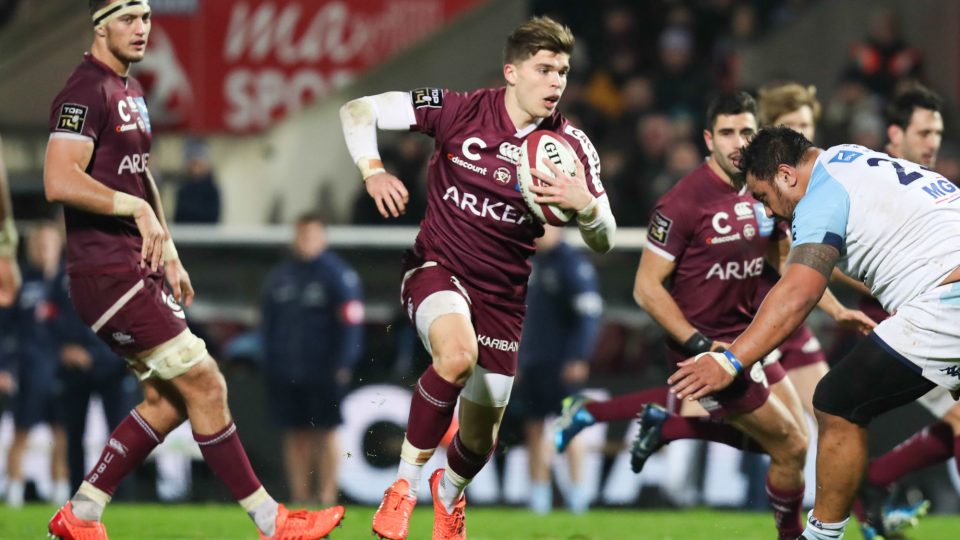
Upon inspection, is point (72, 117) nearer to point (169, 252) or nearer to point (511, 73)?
point (169, 252)

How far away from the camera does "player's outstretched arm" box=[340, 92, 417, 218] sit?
6902mm

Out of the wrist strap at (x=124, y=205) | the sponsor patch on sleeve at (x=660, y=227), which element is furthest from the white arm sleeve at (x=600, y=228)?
the wrist strap at (x=124, y=205)

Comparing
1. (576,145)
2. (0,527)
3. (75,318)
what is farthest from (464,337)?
(75,318)

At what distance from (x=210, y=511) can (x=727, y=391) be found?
5.53 meters

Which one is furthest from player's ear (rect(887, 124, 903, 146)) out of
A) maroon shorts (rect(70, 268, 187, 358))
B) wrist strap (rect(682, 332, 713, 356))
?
maroon shorts (rect(70, 268, 187, 358))

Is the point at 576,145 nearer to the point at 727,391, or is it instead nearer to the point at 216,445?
the point at 727,391

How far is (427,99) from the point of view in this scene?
737 centimetres

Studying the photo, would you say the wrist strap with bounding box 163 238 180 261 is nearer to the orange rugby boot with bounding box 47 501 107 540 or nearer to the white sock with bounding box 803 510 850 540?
the orange rugby boot with bounding box 47 501 107 540

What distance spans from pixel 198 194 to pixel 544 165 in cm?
800

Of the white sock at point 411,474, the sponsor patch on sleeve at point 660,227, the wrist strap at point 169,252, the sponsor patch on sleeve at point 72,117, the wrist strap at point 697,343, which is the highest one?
the sponsor patch on sleeve at point 72,117

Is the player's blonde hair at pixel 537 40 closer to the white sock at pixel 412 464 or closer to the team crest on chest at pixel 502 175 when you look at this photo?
the team crest on chest at pixel 502 175

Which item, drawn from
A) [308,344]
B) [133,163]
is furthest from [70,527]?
[308,344]

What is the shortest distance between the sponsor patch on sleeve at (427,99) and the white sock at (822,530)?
2.79m

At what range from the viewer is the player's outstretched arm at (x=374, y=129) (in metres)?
6.90
